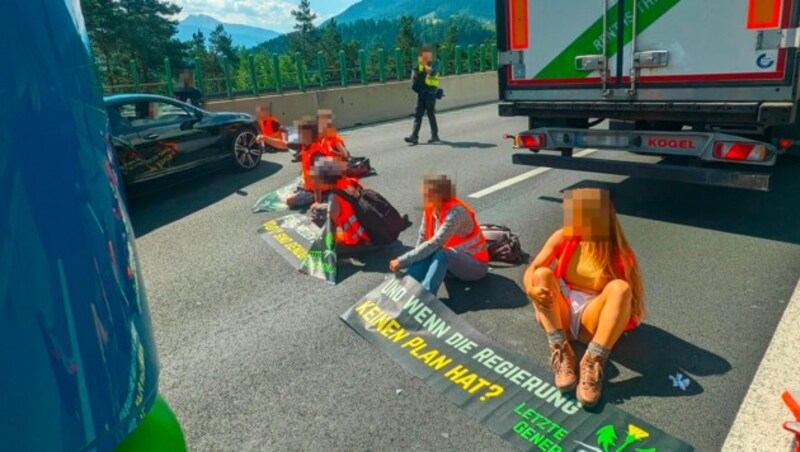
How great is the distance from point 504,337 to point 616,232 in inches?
39.0

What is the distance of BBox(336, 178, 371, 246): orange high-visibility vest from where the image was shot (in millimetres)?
5254

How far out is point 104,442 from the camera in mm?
938

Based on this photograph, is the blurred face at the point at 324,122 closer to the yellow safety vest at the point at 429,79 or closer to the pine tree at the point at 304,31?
the yellow safety vest at the point at 429,79

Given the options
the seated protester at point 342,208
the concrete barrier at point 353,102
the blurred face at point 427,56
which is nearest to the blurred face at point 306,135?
the seated protester at point 342,208

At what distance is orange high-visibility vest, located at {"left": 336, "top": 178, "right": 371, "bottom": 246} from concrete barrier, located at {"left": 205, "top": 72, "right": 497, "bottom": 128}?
31.5 ft

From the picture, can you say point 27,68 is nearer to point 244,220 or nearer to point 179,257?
point 179,257

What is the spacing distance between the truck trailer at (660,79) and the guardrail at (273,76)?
1048 centimetres

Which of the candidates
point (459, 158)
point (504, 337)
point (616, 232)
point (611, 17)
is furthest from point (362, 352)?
point (459, 158)

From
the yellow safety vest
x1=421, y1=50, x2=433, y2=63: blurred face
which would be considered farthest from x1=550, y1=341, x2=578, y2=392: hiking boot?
x1=421, y1=50, x2=433, y2=63: blurred face

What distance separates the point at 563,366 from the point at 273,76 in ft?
48.7

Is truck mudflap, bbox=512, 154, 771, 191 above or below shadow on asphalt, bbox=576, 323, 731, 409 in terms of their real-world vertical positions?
above

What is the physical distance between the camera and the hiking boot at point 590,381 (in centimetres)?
290

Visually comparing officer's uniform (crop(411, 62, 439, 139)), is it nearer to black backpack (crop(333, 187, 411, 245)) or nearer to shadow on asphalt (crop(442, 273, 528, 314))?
black backpack (crop(333, 187, 411, 245))

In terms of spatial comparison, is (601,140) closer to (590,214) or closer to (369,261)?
(369,261)
